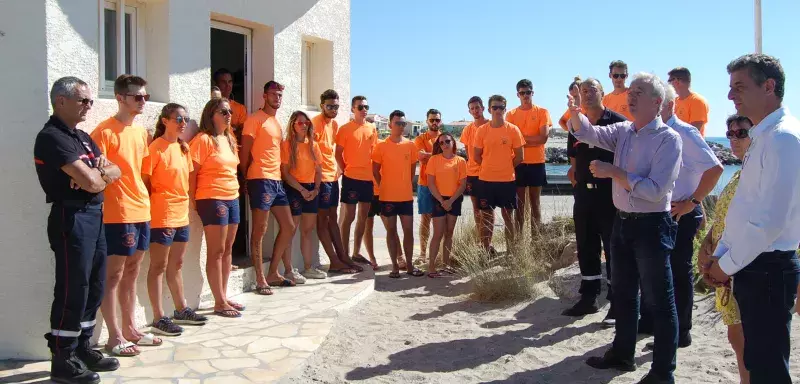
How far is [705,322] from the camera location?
5973 mm

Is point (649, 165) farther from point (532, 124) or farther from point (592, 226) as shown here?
point (532, 124)

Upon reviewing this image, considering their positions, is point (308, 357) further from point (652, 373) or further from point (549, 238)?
point (549, 238)

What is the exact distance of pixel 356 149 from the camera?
802 centimetres

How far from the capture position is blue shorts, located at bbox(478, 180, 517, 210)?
26.7 feet

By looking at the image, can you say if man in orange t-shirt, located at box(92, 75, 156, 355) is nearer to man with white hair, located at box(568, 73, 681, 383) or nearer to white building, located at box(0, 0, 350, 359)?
white building, located at box(0, 0, 350, 359)

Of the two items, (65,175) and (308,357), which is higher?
(65,175)

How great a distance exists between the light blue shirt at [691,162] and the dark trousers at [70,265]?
3984 millimetres

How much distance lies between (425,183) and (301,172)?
228cm

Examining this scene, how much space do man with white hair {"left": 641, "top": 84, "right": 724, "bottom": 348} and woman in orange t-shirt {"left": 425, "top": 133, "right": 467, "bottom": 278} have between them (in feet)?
10.8

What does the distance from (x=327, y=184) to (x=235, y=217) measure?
1.70 m

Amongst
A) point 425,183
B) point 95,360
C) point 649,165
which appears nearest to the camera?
point 649,165

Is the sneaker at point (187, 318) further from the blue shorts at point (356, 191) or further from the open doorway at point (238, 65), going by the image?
the blue shorts at point (356, 191)

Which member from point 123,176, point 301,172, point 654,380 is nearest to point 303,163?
point 301,172

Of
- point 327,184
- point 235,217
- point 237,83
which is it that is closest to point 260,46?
point 237,83
